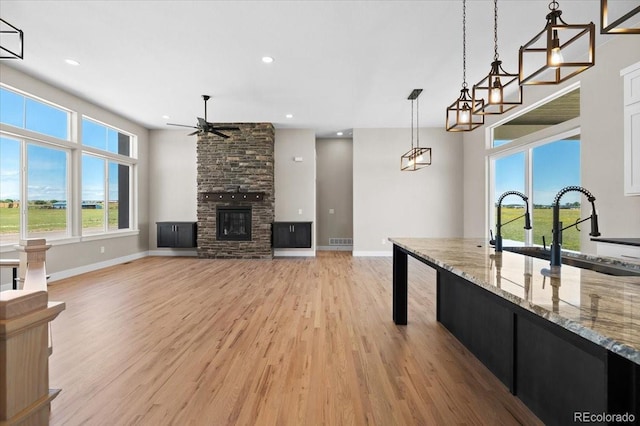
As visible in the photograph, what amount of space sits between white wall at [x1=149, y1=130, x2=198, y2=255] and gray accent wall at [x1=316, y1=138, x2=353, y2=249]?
11.0ft

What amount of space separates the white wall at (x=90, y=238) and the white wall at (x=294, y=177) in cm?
325

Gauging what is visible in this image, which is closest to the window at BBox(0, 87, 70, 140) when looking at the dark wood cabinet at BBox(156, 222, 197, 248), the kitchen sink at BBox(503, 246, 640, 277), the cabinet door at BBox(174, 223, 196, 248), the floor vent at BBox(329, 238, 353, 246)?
the dark wood cabinet at BBox(156, 222, 197, 248)

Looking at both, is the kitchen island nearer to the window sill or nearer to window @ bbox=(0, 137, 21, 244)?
the window sill

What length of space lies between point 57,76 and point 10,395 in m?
6.31

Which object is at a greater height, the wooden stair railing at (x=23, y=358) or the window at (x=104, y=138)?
the window at (x=104, y=138)

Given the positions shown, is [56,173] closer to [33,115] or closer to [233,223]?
[33,115]

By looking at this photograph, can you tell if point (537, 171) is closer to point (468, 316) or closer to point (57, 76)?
point (468, 316)

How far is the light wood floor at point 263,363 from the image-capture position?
1.90m

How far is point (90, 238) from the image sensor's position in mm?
6297

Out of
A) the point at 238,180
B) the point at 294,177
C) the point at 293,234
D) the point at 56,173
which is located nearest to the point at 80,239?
the point at 56,173

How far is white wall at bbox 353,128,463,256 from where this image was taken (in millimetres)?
8211

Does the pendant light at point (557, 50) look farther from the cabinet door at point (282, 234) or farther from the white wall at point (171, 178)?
the white wall at point (171, 178)

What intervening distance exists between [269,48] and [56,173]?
4.37 m

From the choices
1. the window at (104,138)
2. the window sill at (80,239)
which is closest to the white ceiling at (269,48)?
the window at (104,138)
